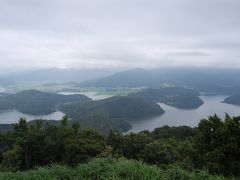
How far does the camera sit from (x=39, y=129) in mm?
23688

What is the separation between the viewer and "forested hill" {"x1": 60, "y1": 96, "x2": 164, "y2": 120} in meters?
102

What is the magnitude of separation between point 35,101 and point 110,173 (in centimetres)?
13252

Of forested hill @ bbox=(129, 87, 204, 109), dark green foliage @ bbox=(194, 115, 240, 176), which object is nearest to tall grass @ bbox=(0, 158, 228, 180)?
dark green foliage @ bbox=(194, 115, 240, 176)

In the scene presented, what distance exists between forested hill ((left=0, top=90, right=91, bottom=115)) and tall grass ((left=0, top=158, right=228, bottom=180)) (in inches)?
4301

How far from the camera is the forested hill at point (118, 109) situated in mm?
101750

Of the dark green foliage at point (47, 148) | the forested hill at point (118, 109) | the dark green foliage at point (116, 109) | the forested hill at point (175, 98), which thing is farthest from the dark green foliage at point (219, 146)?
the forested hill at point (175, 98)

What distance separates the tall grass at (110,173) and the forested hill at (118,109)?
9088 cm

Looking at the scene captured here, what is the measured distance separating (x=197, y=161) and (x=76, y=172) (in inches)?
441

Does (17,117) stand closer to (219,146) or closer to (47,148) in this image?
(47,148)

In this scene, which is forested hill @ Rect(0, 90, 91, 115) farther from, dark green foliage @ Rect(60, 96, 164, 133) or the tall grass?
the tall grass

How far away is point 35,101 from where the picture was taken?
134750mm

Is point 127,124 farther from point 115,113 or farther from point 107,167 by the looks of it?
point 107,167

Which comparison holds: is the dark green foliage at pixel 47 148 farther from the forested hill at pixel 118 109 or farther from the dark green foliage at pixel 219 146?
the forested hill at pixel 118 109

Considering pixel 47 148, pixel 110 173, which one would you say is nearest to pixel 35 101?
pixel 47 148
